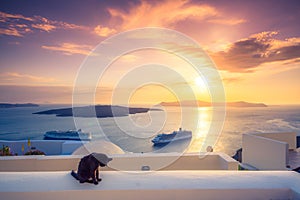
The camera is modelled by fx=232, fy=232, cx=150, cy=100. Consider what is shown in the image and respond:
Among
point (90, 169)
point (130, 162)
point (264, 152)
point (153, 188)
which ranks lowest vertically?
point (264, 152)

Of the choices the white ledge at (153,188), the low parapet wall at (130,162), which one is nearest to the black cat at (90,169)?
the white ledge at (153,188)

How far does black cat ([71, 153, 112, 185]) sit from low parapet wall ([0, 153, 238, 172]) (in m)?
1.50

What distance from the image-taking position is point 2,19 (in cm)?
1034

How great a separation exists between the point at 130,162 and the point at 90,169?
166 cm

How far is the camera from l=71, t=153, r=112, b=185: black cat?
2307mm

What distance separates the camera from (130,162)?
391cm

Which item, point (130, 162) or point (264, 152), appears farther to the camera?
point (264, 152)

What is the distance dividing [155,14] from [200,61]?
2152 mm

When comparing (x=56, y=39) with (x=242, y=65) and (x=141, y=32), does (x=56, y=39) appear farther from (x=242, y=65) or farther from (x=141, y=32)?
(x=242, y=65)

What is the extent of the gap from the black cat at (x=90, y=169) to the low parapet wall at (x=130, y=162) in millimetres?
1500

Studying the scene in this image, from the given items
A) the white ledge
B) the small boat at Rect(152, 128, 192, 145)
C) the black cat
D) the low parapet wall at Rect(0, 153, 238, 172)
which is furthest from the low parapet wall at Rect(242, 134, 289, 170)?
the small boat at Rect(152, 128, 192, 145)

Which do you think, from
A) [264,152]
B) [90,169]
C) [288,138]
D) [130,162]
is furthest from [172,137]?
[90,169]

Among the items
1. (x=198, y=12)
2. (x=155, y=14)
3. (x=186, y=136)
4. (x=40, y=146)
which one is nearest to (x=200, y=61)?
(x=198, y=12)

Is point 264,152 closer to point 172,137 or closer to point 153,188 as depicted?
point 153,188
